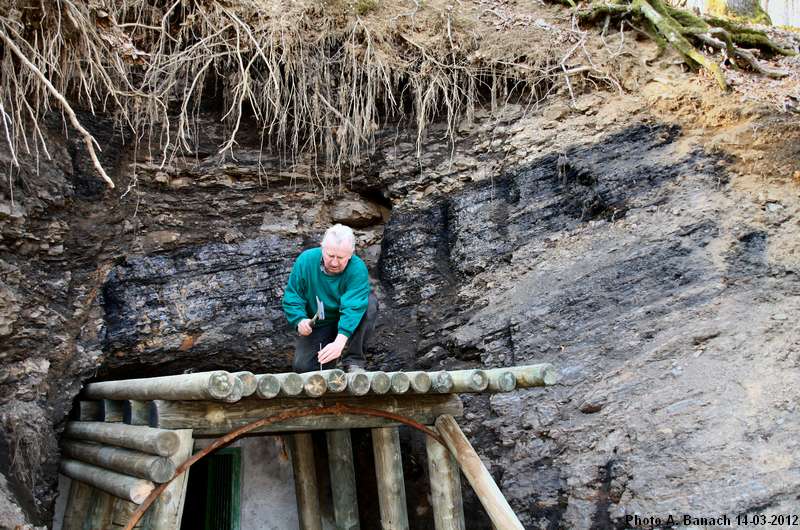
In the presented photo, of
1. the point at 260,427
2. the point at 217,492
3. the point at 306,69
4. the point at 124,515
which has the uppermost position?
the point at 306,69

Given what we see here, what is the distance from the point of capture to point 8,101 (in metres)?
5.36

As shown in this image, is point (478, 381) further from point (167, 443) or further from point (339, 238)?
point (167, 443)

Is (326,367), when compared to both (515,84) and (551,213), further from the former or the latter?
(515,84)

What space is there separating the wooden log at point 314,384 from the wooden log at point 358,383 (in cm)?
15

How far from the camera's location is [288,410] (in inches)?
164

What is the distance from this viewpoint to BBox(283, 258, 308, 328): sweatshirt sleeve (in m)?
4.70

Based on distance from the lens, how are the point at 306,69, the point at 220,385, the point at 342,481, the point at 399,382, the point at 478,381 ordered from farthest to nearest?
1. the point at 306,69
2. the point at 342,481
3. the point at 478,381
4. the point at 399,382
5. the point at 220,385

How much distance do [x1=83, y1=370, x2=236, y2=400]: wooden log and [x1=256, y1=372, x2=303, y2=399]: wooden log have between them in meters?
0.17

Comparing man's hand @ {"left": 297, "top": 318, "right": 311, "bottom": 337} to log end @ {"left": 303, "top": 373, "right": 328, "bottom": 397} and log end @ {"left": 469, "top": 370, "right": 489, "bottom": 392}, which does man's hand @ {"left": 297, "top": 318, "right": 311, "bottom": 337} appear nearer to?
log end @ {"left": 303, "top": 373, "right": 328, "bottom": 397}

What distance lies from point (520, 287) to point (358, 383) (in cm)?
233

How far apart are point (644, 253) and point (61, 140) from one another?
4693 millimetres

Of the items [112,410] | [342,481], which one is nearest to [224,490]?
[342,481]

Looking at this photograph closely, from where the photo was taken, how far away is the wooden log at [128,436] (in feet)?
12.1

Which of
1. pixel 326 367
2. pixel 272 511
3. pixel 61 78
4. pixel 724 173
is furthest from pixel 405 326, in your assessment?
pixel 61 78
